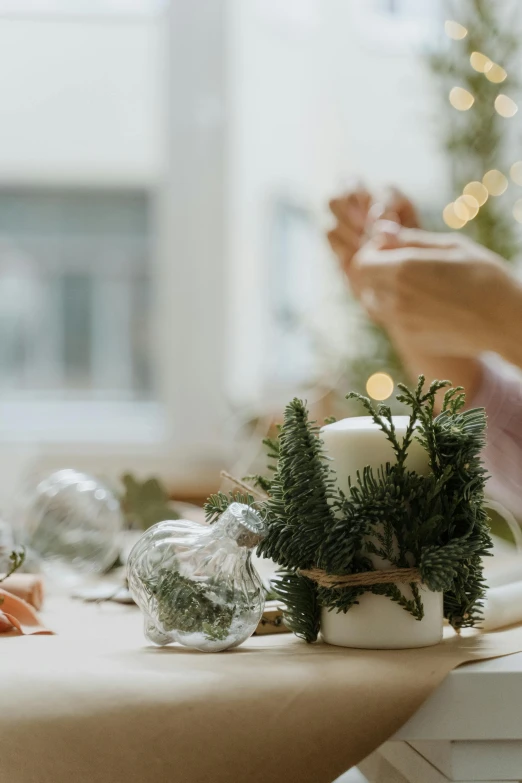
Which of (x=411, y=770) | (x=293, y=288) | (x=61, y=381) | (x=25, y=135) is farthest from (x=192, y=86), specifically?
(x=411, y=770)

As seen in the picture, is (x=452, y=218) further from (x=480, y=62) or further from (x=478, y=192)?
(x=480, y=62)

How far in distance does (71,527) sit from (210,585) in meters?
0.31

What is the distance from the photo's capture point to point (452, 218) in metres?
1.77

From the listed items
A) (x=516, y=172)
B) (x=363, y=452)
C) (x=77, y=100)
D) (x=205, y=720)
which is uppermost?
(x=77, y=100)

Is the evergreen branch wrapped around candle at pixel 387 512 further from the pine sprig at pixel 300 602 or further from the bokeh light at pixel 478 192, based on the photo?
the bokeh light at pixel 478 192

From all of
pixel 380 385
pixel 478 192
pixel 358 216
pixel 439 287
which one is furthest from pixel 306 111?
pixel 439 287

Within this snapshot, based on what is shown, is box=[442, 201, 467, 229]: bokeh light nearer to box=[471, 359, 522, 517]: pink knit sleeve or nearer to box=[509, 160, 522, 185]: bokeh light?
box=[509, 160, 522, 185]: bokeh light

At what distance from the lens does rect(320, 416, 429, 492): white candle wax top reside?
1.48 ft

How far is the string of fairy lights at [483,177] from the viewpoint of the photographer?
5.82 feet

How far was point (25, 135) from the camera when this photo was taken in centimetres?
254

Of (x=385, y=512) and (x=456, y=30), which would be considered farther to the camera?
(x=456, y=30)

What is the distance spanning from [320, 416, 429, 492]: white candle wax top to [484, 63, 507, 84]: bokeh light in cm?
151

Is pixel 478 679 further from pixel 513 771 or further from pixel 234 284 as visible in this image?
pixel 234 284

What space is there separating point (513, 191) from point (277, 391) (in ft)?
2.99
